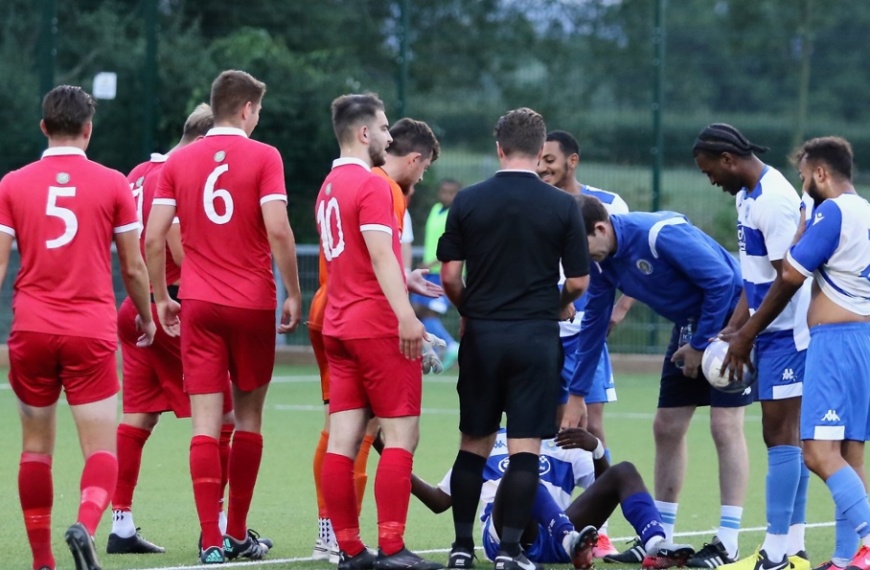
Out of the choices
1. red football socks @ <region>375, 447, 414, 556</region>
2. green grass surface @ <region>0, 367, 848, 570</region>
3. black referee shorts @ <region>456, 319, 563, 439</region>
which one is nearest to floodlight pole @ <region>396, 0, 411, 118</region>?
green grass surface @ <region>0, 367, 848, 570</region>

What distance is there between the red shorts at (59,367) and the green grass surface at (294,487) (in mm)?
950

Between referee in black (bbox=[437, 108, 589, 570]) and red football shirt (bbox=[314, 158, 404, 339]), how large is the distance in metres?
0.33

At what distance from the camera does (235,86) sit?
717 centimetres

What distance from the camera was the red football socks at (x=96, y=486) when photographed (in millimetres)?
6430

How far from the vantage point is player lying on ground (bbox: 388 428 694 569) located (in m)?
7.00

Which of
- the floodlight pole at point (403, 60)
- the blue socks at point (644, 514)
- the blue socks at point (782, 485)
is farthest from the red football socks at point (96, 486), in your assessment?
the floodlight pole at point (403, 60)

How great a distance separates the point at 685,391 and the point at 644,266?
77 centimetres

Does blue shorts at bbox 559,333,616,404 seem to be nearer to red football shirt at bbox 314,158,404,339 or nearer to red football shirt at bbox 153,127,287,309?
red football shirt at bbox 314,158,404,339

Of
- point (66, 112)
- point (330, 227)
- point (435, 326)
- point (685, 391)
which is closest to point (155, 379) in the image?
point (330, 227)

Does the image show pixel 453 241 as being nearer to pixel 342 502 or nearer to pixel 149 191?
pixel 342 502

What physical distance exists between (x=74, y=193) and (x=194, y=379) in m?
1.16

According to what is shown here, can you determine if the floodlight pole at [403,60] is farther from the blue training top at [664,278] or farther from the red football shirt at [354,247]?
the red football shirt at [354,247]

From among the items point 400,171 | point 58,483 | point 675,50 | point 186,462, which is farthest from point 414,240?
point 400,171

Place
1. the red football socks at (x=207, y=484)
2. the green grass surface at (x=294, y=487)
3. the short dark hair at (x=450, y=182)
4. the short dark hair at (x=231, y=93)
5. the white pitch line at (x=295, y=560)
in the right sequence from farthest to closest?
the short dark hair at (x=450, y=182), the green grass surface at (x=294, y=487), the short dark hair at (x=231, y=93), the red football socks at (x=207, y=484), the white pitch line at (x=295, y=560)
